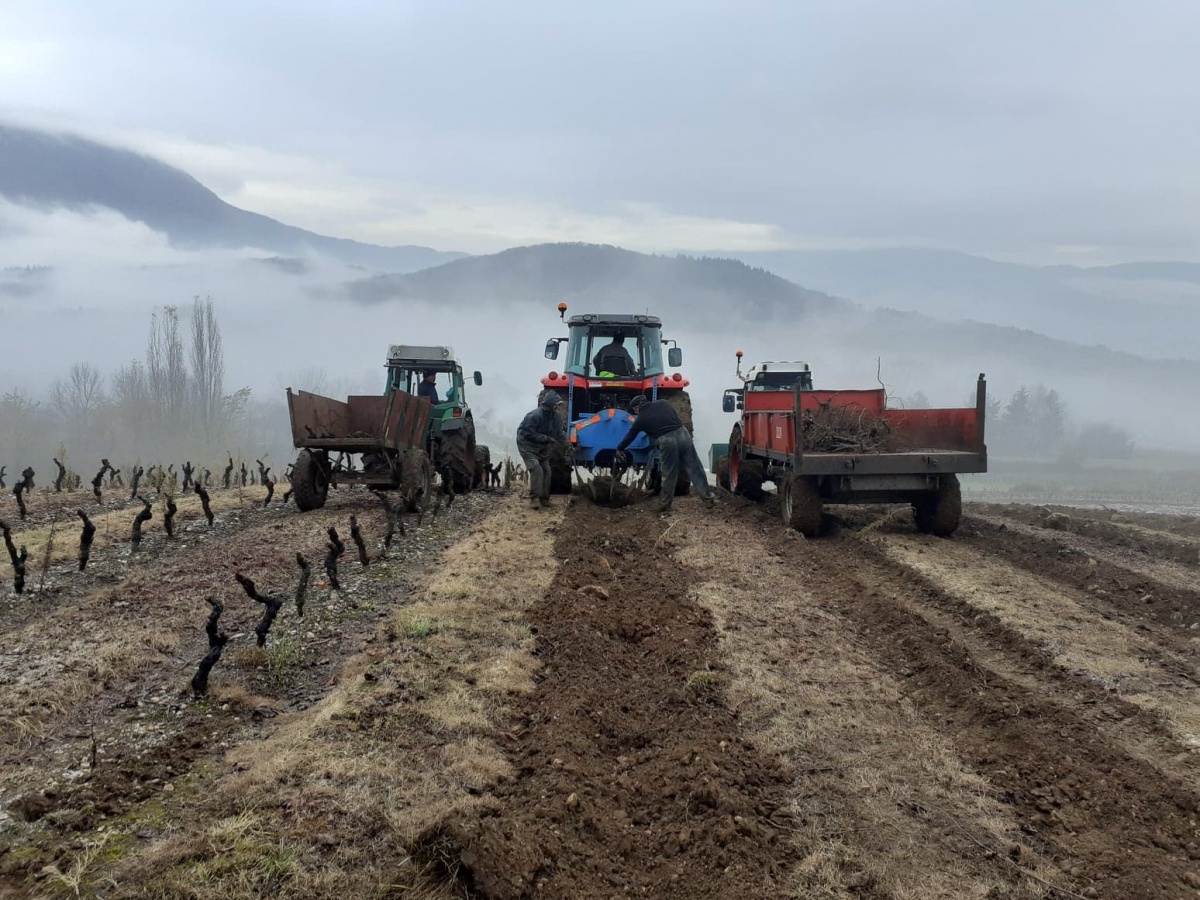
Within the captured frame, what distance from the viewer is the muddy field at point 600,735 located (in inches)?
118

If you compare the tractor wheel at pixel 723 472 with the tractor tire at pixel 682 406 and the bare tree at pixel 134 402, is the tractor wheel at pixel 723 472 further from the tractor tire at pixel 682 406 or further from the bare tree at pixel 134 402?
the bare tree at pixel 134 402

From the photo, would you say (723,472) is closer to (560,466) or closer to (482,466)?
(560,466)

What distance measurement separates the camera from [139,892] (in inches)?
105

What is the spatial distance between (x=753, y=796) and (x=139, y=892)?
2292 millimetres

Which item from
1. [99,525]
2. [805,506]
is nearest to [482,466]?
[99,525]

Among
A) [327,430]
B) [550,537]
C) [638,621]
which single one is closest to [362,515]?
[327,430]

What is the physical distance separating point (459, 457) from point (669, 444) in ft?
14.4

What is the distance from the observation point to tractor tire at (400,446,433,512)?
11.5 metres

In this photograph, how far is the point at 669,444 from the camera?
1180 cm

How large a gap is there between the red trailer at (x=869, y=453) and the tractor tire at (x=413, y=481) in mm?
4749

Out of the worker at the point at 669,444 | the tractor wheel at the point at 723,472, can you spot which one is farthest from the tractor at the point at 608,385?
the tractor wheel at the point at 723,472

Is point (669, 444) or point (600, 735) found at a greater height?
point (669, 444)

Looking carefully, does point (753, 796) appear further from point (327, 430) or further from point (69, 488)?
point (69, 488)

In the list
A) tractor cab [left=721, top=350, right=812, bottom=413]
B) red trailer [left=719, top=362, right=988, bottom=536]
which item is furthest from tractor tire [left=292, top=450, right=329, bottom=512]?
tractor cab [left=721, top=350, right=812, bottom=413]
